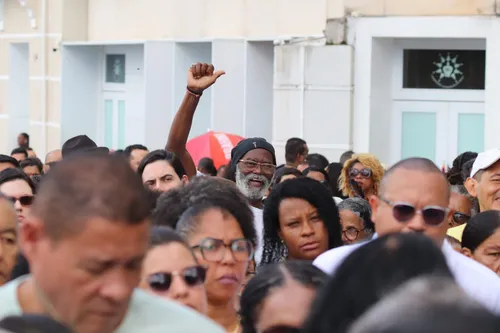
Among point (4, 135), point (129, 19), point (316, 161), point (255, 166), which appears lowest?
point (4, 135)

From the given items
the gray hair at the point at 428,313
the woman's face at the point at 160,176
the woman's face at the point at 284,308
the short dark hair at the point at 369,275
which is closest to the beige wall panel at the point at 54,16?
the woman's face at the point at 160,176

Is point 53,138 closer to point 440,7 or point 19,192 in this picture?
point 440,7

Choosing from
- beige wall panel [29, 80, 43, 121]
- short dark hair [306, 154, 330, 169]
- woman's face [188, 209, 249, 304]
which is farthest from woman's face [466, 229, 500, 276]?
beige wall panel [29, 80, 43, 121]

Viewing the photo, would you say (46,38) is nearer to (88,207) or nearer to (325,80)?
(325,80)

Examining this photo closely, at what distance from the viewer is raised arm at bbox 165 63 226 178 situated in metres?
8.57

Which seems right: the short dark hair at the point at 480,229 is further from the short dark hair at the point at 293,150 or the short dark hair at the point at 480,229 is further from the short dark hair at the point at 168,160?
the short dark hair at the point at 293,150

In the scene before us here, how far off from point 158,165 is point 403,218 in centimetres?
306

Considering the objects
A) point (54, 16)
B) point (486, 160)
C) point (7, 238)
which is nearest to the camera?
point (7, 238)

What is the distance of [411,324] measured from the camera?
2.03 m

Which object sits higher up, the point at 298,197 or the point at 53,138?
the point at 298,197

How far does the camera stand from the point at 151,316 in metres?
2.95

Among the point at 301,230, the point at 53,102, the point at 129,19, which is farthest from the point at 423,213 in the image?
the point at 53,102

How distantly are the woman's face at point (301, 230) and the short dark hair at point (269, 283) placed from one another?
6.70ft

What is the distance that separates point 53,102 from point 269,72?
6.45 meters
